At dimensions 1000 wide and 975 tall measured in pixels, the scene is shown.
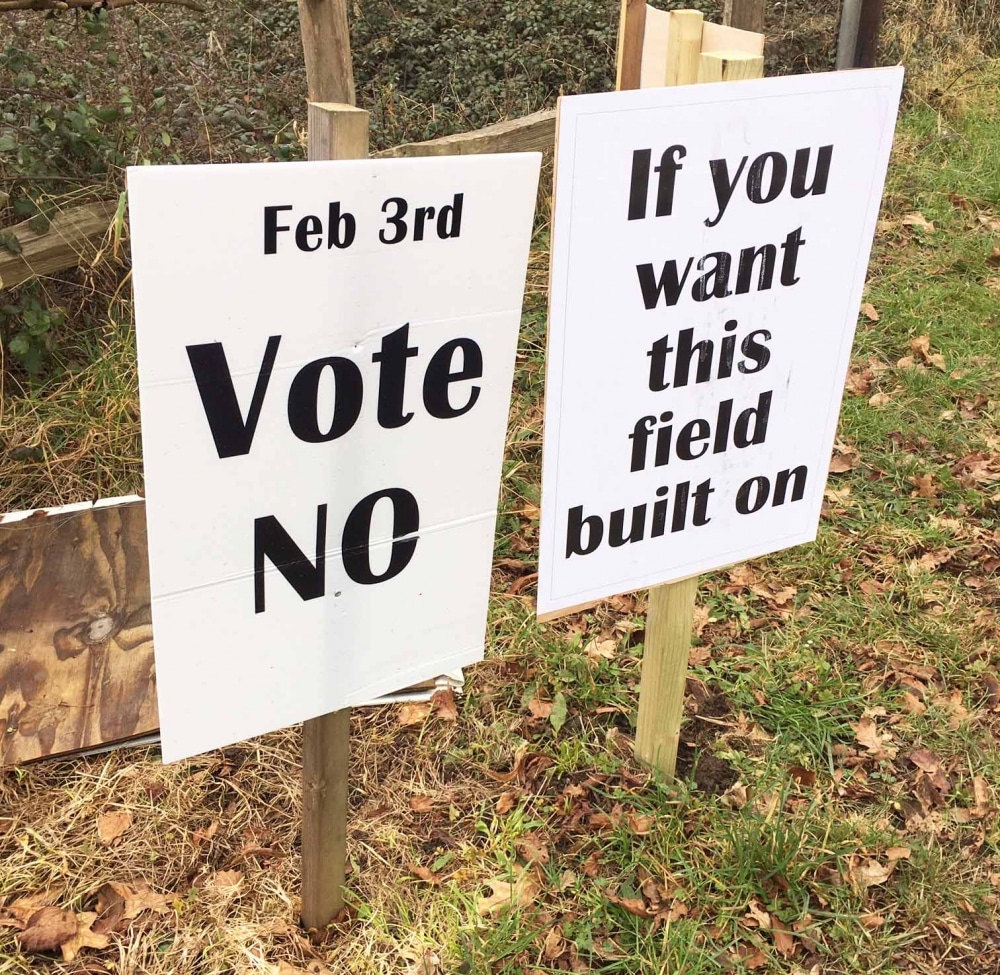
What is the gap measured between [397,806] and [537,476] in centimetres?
161

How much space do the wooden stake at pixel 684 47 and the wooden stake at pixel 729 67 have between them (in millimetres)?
43

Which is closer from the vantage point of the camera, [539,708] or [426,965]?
[426,965]

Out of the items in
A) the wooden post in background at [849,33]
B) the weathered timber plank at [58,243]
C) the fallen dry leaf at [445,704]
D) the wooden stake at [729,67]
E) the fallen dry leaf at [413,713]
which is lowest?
the fallen dry leaf at [413,713]

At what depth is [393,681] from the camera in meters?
2.04

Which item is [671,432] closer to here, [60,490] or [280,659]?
[280,659]

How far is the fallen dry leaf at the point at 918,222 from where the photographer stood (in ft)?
19.9

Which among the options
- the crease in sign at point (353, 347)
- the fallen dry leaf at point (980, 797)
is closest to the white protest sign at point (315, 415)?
the crease in sign at point (353, 347)

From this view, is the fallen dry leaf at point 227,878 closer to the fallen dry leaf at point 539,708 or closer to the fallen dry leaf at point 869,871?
the fallen dry leaf at point 539,708

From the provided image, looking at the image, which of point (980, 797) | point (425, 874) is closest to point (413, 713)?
point (425, 874)

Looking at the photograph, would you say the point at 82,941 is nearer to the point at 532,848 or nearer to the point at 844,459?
the point at 532,848

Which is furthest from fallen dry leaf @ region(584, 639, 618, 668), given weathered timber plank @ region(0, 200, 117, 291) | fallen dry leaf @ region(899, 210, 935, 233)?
fallen dry leaf @ region(899, 210, 935, 233)

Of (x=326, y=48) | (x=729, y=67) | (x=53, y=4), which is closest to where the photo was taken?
(x=729, y=67)

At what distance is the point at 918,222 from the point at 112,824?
5.57 metres

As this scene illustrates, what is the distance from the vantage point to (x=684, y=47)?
6.92 ft
